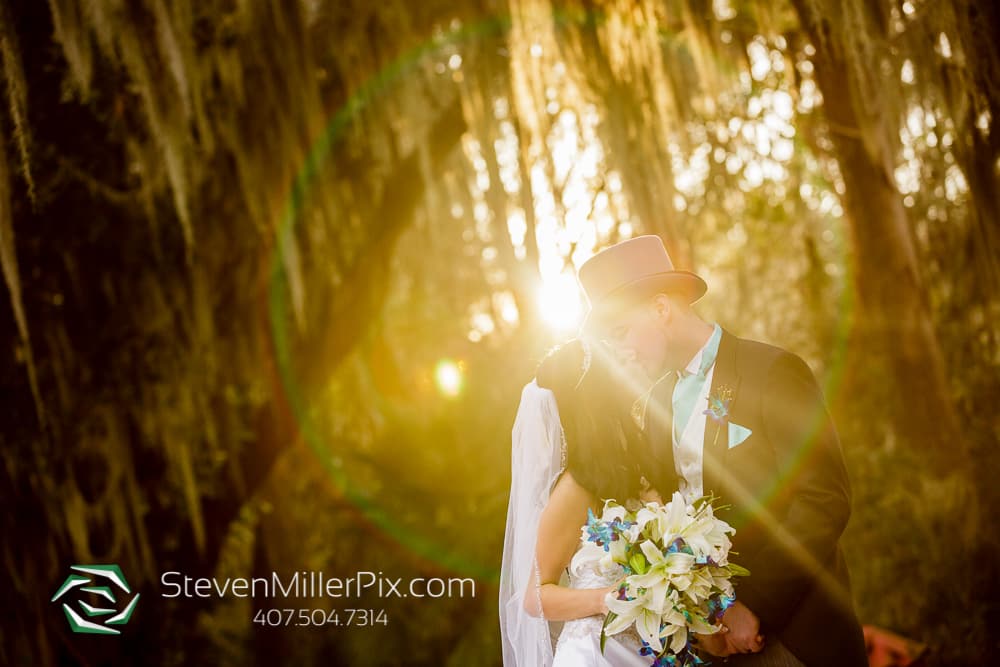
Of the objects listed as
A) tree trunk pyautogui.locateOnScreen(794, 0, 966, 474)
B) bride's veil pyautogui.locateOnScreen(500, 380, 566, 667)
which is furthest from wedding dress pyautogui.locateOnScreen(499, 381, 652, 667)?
tree trunk pyautogui.locateOnScreen(794, 0, 966, 474)

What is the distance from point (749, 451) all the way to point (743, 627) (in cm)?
43

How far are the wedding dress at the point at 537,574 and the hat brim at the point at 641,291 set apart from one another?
0.87 ft

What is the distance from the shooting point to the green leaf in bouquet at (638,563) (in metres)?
1.92

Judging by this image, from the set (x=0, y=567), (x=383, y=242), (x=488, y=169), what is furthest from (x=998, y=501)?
(x=0, y=567)

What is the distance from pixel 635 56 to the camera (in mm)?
4012

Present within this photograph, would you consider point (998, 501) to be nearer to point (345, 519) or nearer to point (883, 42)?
point (883, 42)

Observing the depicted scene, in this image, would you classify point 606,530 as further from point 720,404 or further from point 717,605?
point 720,404

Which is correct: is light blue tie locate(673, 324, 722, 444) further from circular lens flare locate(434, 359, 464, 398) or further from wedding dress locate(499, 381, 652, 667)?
circular lens flare locate(434, 359, 464, 398)

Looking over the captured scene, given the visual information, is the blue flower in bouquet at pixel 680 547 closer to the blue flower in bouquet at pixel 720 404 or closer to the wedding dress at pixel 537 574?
the wedding dress at pixel 537 574

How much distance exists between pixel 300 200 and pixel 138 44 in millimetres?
1555

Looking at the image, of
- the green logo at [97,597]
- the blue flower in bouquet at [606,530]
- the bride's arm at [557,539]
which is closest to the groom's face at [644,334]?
the bride's arm at [557,539]

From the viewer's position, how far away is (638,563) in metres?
1.93

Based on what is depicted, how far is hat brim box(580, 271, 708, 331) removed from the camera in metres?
2.31

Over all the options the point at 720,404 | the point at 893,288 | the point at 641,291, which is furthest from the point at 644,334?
the point at 893,288
